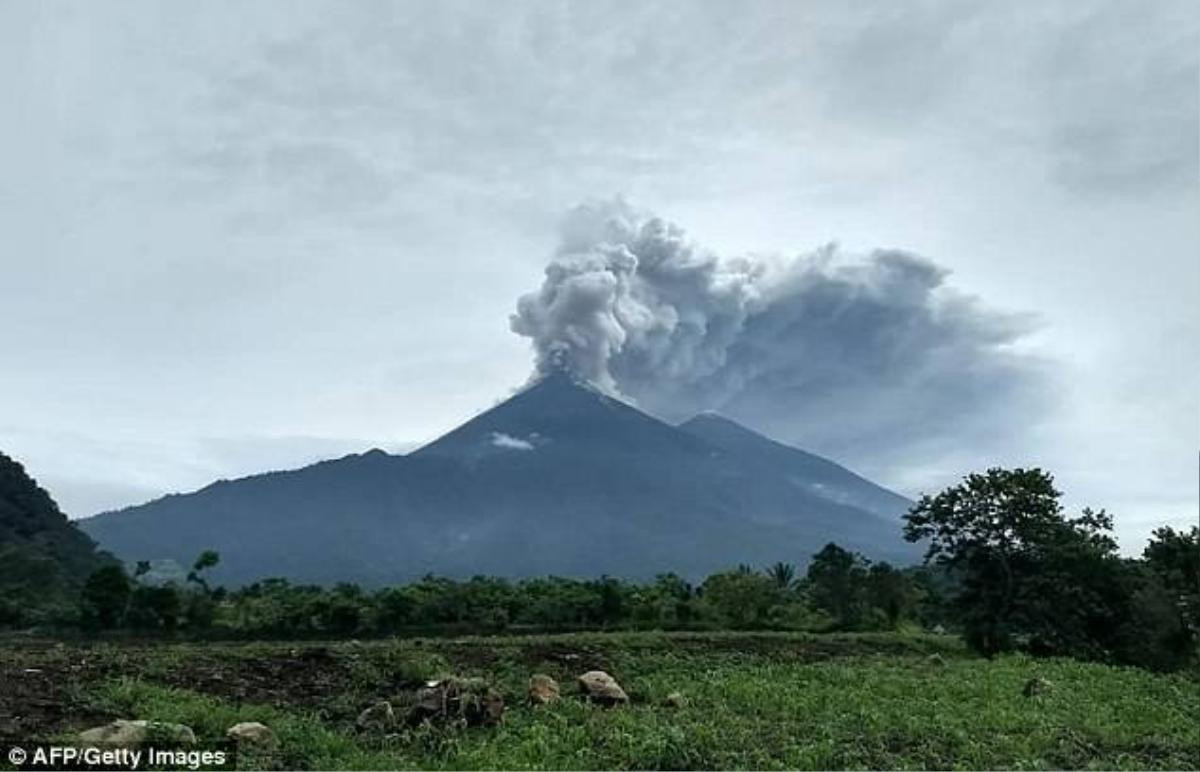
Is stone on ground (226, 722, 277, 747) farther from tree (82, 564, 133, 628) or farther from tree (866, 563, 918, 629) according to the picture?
tree (866, 563, 918, 629)

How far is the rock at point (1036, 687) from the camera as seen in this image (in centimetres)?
1714

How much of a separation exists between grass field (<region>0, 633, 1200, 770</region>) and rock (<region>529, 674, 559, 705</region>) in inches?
12.7

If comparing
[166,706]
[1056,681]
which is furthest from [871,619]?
[166,706]

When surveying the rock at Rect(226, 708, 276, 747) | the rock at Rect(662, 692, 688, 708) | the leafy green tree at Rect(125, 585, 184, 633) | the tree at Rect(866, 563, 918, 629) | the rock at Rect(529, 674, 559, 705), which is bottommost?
the rock at Rect(226, 708, 276, 747)

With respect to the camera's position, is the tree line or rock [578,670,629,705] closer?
rock [578,670,629,705]

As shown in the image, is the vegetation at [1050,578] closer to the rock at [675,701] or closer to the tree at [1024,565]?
the tree at [1024,565]

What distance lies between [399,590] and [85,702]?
31.8 metres

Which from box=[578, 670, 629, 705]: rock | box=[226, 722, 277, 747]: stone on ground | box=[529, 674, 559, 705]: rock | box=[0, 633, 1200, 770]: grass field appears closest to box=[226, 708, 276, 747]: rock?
box=[226, 722, 277, 747]: stone on ground

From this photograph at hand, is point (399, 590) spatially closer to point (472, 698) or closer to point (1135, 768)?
point (472, 698)

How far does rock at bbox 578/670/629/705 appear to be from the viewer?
48.5 feet

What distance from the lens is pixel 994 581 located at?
3089 cm

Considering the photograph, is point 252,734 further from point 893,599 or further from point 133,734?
point 893,599

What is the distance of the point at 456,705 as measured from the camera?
12789 mm

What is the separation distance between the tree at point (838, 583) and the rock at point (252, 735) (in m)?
38.1
